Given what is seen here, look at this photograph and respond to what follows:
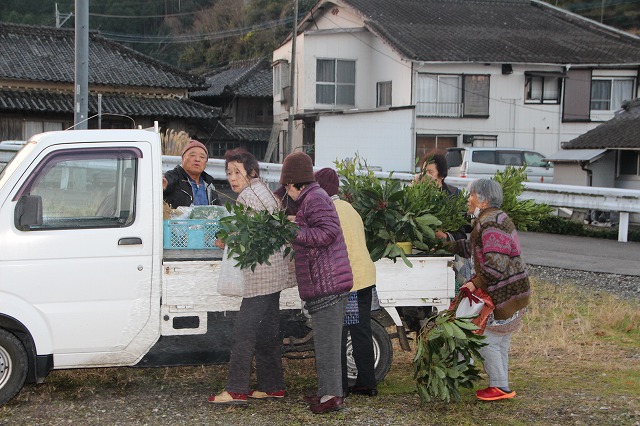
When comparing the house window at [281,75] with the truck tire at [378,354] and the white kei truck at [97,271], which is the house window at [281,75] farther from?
the white kei truck at [97,271]

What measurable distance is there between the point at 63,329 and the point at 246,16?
51.2 metres

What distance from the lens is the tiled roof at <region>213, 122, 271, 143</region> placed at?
38.5 meters

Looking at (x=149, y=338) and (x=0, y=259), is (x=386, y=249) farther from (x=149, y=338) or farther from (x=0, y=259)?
(x=0, y=259)

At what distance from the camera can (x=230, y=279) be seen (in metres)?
5.06

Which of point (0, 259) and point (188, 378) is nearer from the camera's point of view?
point (0, 259)

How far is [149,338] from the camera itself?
207 inches

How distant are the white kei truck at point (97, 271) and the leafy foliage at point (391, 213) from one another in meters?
0.79

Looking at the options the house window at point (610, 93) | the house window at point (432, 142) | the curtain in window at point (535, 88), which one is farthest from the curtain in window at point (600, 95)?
the house window at point (432, 142)

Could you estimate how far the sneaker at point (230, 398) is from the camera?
5.24m

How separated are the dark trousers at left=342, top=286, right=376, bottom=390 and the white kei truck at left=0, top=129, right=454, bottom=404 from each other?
45 cm

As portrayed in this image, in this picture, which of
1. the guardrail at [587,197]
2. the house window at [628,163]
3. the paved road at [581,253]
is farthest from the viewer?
the house window at [628,163]

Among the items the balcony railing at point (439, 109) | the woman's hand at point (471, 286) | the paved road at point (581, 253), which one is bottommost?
the paved road at point (581, 253)

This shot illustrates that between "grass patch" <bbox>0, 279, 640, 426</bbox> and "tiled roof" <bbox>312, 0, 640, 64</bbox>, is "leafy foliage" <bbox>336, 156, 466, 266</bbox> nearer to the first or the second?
"grass patch" <bbox>0, 279, 640, 426</bbox>

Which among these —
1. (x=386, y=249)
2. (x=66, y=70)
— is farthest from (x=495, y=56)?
(x=386, y=249)
